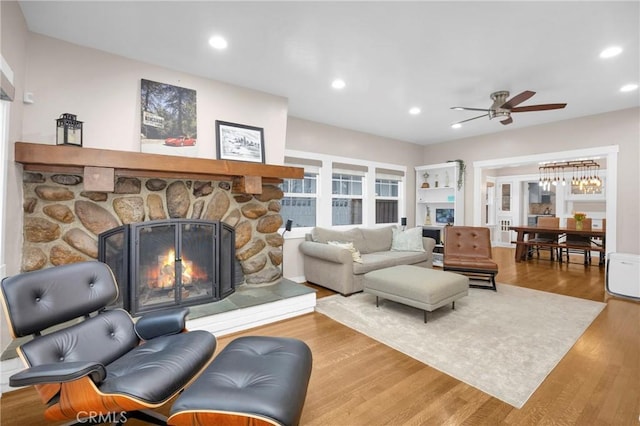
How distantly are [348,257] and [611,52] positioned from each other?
338 centimetres

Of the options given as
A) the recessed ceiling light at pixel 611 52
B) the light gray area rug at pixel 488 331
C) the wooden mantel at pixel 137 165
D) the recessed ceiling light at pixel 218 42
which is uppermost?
the recessed ceiling light at pixel 611 52

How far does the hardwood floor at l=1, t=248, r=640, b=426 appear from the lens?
1.72 meters

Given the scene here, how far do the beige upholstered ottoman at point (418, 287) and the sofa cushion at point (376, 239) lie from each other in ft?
4.21

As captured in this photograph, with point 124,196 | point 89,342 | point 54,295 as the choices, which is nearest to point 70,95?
point 124,196

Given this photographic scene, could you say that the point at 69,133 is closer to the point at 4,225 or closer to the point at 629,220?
the point at 4,225

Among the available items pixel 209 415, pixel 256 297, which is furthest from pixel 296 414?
pixel 256 297

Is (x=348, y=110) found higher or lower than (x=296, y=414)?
higher

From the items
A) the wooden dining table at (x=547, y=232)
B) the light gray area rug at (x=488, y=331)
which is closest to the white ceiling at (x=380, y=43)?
the light gray area rug at (x=488, y=331)

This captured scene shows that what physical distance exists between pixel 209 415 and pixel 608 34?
12.9 ft

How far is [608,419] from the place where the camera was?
1707 millimetres

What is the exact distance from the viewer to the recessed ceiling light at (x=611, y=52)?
8.73 ft

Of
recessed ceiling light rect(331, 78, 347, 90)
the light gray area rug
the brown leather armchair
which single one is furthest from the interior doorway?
recessed ceiling light rect(331, 78, 347, 90)

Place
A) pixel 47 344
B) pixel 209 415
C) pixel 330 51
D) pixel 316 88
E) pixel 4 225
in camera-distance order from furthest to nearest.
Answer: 1. pixel 316 88
2. pixel 330 51
3. pixel 4 225
4. pixel 47 344
5. pixel 209 415

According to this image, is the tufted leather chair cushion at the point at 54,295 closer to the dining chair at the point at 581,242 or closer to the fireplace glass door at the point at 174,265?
the fireplace glass door at the point at 174,265
